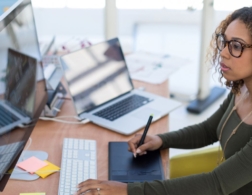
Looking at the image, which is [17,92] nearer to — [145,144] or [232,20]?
[145,144]

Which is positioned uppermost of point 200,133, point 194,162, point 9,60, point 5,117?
point 9,60

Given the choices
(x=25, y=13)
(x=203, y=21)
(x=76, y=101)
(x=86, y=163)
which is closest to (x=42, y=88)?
(x=76, y=101)

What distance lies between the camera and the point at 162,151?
1.66 m

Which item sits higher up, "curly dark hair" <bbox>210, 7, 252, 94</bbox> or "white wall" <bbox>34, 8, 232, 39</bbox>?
"curly dark hair" <bbox>210, 7, 252, 94</bbox>

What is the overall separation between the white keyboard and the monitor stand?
8 cm

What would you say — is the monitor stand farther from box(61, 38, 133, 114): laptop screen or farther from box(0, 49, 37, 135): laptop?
box(61, 38, 133, 114): laptop screen

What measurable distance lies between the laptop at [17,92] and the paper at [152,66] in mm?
725

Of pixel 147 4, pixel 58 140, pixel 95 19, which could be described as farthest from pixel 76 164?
pixel 95 19

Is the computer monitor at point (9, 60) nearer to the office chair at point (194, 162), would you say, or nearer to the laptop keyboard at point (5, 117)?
the laptop keyboard at point (5, 117)

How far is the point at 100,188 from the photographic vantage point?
4.36 feet

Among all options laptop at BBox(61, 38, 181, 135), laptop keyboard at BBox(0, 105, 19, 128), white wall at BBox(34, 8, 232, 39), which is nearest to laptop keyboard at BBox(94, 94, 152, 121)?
laptop at BBox(61, 38, 181, 135)

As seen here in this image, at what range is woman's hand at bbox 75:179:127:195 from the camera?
4.35ft

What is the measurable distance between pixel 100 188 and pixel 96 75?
74 centimetres

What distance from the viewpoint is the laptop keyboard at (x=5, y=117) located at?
53.7 inches
